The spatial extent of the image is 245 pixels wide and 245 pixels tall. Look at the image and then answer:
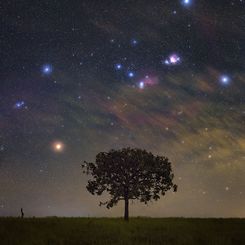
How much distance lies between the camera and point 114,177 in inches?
1994

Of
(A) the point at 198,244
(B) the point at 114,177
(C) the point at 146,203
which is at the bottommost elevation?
(A) the point at 198,244

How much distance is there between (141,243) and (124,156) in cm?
2479

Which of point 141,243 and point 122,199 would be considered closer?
point 141,243

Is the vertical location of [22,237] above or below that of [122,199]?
below

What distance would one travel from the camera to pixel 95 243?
26062 mm

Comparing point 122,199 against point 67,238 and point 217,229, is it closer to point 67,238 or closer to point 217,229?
point 217,229

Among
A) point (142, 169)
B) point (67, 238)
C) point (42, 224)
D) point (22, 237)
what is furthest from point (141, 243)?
point (142, 169)

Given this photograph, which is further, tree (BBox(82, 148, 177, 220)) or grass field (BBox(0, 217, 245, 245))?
tree (BBox(82, 148, 177, 220))

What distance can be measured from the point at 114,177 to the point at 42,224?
16770mm

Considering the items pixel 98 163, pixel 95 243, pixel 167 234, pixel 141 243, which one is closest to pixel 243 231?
pixel 167 234

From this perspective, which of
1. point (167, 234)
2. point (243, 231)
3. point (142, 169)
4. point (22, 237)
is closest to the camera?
point (22, 237)

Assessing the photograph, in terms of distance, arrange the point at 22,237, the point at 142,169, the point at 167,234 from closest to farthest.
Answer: the point at 22,237, the point at 167,234, the point at 142,169

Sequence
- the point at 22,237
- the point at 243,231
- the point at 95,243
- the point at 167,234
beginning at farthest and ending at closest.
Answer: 1. the point at 243,231
2. the point at 167,234
3. the point at 22,237
4. the point at 95,243

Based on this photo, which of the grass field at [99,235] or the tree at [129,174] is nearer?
the grass field at [99,235]
